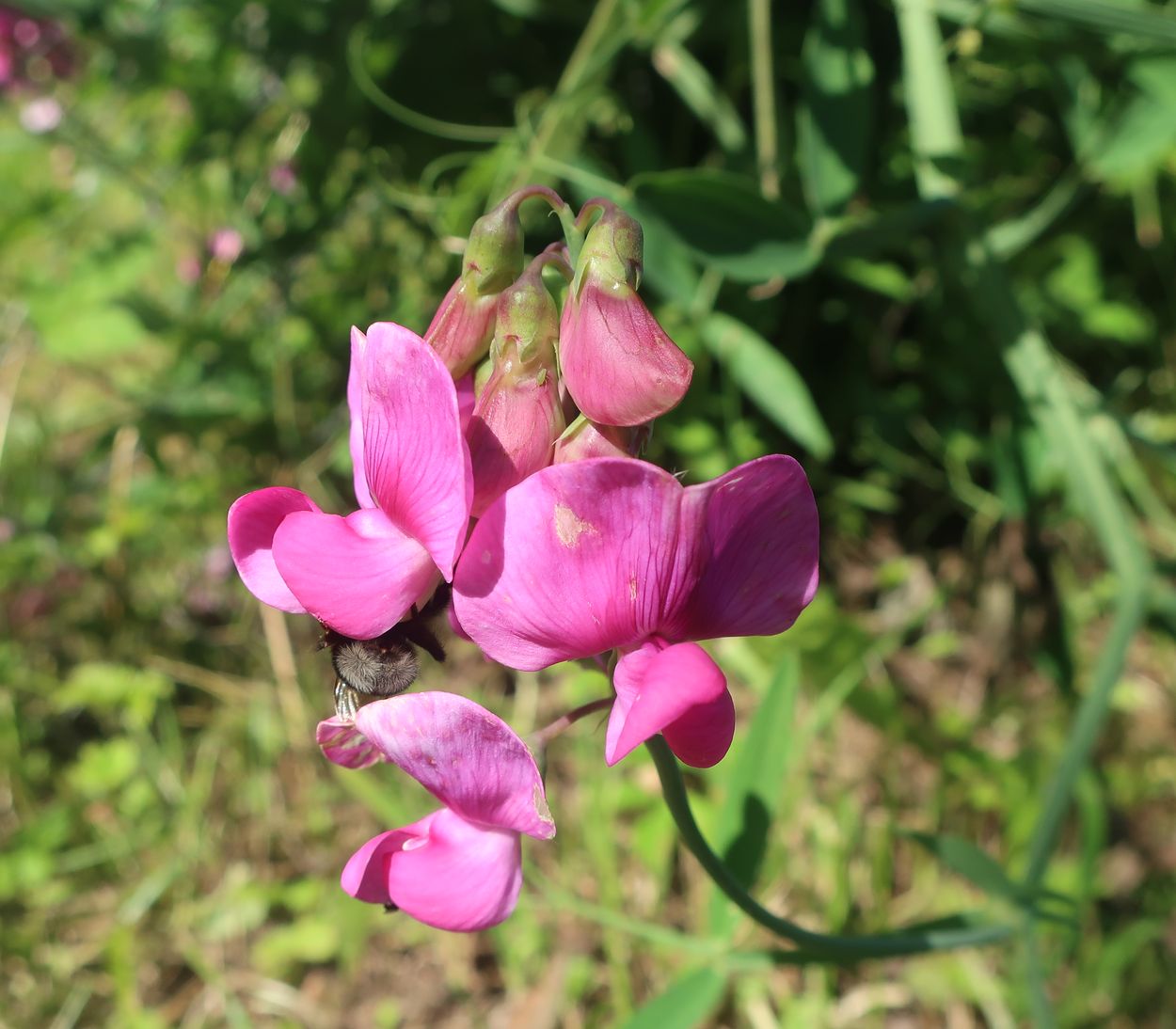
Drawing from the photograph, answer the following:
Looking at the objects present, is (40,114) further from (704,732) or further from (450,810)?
(704,732)

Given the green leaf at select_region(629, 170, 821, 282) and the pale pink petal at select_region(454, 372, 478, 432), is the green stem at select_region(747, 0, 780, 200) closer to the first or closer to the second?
the green leaf at select_region(629, 170, 821, 282)

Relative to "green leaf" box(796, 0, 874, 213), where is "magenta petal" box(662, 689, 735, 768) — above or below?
below

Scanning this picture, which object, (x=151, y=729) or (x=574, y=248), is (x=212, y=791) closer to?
(x=151, y=729)

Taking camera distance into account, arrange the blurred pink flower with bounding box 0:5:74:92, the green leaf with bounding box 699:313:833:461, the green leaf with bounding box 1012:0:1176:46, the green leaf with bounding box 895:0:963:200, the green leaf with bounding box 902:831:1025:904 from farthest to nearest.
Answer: the blurred pink flower with bounding box 0:5:74:92
the green leaf with bounding box 699:313:833:461
the green leaf with bounding box 895:0:963:200
the green leaf with bounding box 1012:0:1176:46
the green leaf with bounding box 902:831:1025:904

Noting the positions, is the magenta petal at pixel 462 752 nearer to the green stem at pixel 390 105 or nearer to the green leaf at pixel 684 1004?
the green leaf at pixel 684 1004

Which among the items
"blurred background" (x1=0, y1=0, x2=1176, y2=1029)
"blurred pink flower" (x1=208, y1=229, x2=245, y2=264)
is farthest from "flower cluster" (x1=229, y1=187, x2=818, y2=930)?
"blurred pink flower" (x1=208, y1=229, x2=245, y2=264)

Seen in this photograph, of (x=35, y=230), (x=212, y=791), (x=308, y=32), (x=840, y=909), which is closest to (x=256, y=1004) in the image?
(x=212, y=791)

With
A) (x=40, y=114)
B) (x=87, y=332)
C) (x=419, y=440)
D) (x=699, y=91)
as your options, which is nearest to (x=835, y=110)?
(x=699, y=91)
